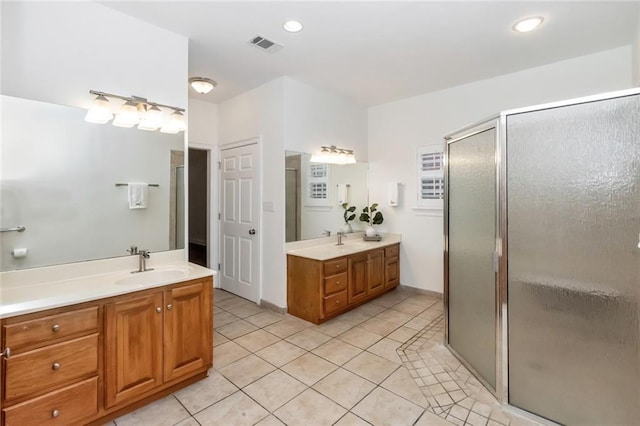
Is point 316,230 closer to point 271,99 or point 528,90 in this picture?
point 271,99

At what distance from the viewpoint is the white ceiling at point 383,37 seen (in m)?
2.17

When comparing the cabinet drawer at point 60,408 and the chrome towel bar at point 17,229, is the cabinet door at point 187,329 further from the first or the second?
the chrome towel bar at point 17,229

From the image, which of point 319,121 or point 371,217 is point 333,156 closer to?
point 319,121

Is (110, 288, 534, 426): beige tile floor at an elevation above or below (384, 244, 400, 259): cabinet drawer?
below

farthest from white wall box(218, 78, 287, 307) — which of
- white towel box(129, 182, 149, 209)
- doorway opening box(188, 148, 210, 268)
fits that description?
doorway opening box(188, 148, 210, 268)

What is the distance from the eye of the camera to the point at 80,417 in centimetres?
164

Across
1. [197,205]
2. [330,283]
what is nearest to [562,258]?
[330,283]

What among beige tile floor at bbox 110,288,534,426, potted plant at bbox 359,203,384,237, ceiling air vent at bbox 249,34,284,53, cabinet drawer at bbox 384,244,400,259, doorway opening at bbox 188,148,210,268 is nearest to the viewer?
beige tile floor at bbox 110,288,534,426

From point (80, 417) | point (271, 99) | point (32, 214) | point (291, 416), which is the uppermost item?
point (271, 99)

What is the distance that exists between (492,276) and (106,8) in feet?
11.0

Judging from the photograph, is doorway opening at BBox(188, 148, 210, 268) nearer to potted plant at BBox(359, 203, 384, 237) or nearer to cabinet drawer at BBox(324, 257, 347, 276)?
potted plant at BBox(359, 203, 384, 237)

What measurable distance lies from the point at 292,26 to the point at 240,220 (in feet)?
7.90

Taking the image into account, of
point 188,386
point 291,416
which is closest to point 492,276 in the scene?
point 291,416

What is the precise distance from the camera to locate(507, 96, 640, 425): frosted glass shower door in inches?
60.6
